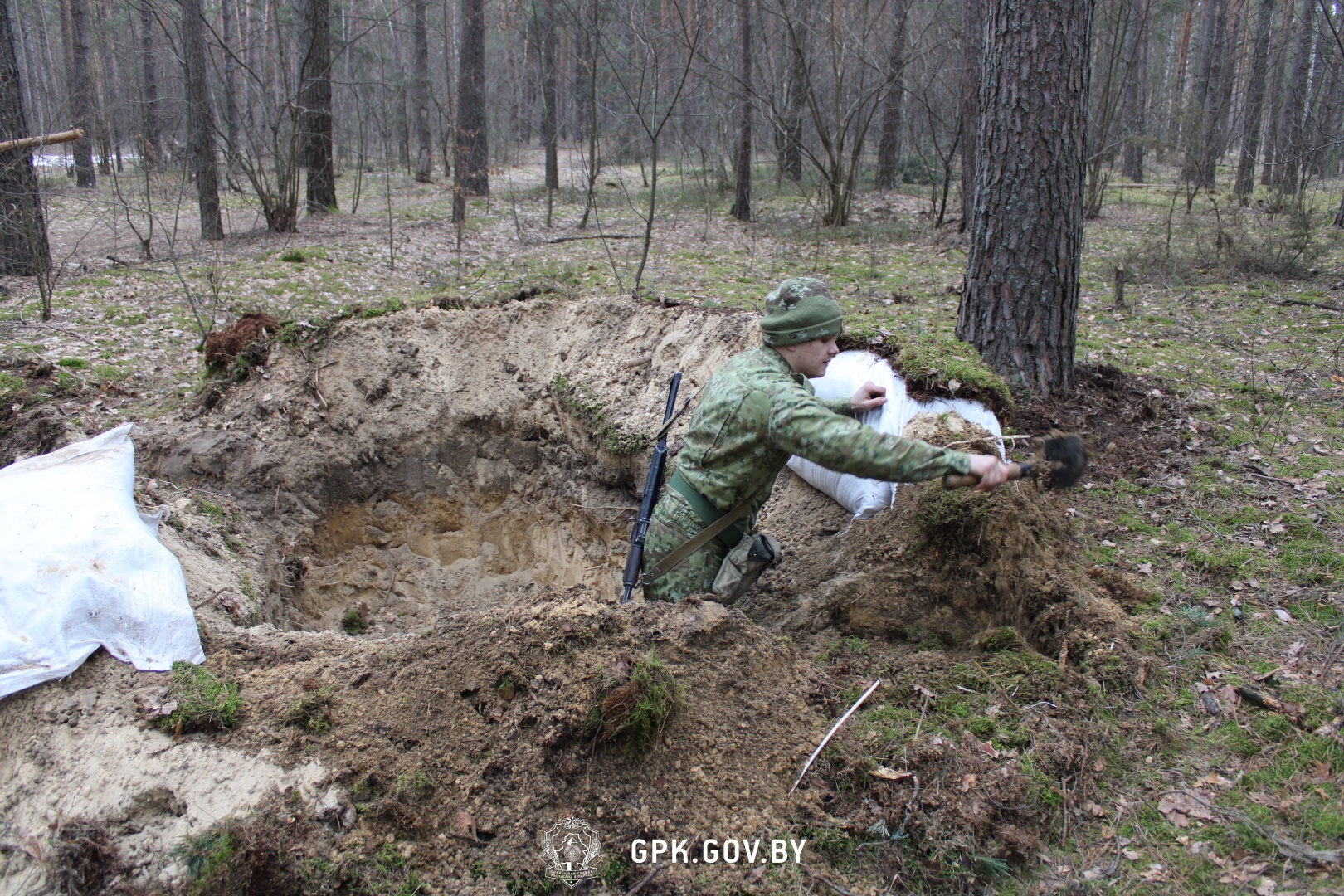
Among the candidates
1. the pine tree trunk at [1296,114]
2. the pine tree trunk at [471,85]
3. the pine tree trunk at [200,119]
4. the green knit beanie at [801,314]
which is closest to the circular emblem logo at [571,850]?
the green knit beanie at [801,314]

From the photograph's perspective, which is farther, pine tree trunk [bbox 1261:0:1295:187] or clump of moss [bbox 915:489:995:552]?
pine tree trunk [bbox 1261:0:1295:187]

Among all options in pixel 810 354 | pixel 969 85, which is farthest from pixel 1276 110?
pixel 810 354

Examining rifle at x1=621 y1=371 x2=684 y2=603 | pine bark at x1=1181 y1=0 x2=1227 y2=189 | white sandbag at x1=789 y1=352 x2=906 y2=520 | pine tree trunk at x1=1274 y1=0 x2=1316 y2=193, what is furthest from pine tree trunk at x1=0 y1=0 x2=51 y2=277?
pine tree trunk at x1=1274 y1=0 x2=1316 y2=193

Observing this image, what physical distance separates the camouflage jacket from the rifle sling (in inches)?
1.3

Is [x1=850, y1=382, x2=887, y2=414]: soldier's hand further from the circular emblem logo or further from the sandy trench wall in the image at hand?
the circular emblem logo

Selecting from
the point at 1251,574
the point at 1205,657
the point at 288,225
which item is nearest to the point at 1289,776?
the point at 1205,657

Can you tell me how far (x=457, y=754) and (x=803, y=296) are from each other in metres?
2.12

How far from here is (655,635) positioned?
9.18ft

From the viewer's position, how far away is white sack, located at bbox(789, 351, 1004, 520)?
12.1 ft

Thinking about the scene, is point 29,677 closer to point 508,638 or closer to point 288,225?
point 508,638

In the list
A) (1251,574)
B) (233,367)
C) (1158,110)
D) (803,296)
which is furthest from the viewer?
(1158,110)

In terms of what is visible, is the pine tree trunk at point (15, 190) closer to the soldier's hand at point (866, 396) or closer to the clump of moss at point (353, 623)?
the clump of moss at point (353, 623)

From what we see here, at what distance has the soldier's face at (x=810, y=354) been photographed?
3.21m

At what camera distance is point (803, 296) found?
10.3 feet
